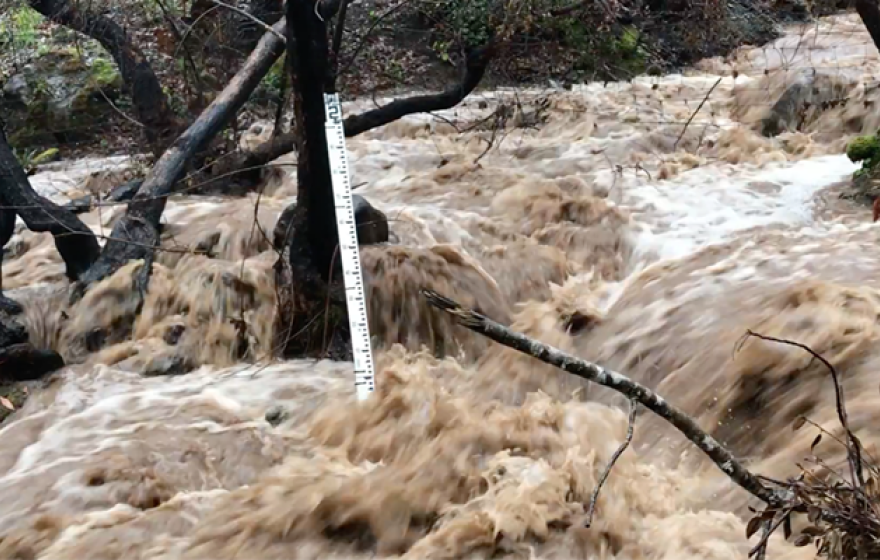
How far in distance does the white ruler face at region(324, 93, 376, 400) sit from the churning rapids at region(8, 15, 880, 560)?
0.16 m

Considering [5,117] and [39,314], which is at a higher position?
[5,117]

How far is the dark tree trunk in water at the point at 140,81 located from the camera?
303 inches

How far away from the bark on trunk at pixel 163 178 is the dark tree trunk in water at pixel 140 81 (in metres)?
2.02

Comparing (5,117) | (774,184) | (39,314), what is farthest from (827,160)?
(5,117)

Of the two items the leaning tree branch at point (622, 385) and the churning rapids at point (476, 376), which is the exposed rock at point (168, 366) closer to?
the churning rapids at point (476, 376)

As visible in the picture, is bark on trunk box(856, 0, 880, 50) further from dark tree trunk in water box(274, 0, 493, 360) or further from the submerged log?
the submerged log

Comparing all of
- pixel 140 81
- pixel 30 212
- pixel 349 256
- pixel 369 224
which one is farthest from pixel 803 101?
pixel 30 212

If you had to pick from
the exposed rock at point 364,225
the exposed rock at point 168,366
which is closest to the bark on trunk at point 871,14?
the exposed rock at point 364,225

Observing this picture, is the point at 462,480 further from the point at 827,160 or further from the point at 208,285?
the point at 827,160

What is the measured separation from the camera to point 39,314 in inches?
204

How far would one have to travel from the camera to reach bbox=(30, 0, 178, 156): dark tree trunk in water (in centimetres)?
768

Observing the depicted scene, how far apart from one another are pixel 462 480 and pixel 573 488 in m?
0.43

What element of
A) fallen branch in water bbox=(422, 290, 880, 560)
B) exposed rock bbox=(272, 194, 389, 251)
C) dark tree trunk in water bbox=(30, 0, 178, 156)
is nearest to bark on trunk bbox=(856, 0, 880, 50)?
exposed rock bbox=(272, 194, 389, 251)

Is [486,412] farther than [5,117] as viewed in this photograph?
No
